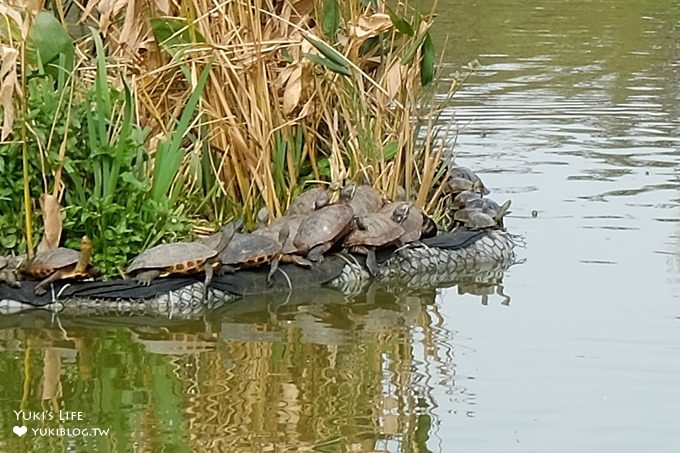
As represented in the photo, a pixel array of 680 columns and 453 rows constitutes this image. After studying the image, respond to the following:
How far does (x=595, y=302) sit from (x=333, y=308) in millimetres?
1373

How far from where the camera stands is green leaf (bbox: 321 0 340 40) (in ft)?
25.3

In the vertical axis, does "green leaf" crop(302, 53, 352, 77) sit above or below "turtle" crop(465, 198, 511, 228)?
above

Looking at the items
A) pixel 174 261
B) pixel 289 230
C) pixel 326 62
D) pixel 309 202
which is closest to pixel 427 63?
pixel 326 62

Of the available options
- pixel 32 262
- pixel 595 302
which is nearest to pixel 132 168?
pixel 32 262

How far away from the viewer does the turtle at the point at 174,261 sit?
6957 mm

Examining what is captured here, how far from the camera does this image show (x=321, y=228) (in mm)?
7398

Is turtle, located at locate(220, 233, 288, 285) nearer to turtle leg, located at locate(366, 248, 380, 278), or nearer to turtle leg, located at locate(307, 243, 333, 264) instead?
turtle leg, located at locate(307, 243, 333, 264)

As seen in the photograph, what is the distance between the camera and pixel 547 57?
1538 centimetres

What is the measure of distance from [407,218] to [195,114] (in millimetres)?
1368

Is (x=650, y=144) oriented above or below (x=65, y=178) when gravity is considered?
above

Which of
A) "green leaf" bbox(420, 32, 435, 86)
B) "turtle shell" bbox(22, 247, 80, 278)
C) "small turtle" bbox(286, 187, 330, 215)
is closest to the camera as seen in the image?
"turtle shell" bbox(22, 247, 80, 278)

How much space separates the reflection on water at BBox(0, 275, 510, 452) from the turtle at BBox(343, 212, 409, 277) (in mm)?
240

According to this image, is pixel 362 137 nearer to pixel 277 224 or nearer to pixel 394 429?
pixel 277 224

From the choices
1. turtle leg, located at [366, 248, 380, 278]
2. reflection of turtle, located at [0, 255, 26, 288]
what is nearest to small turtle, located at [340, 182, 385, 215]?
turtle leg, located at [366, 248, 380, 278]
